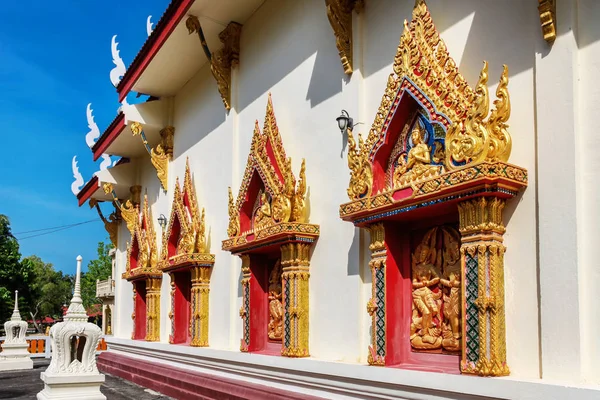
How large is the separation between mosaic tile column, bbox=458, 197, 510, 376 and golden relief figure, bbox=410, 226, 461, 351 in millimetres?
307

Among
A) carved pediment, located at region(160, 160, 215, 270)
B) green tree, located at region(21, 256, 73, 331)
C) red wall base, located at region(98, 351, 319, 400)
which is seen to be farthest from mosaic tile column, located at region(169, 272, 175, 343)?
green tree, located at region(21, 256, 73, 331)

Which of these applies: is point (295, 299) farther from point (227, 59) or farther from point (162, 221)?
point (162, 221)

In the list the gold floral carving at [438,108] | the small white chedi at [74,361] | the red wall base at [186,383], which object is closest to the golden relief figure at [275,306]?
the red wall base at [186,383]

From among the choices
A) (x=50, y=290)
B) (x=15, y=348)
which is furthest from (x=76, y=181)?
(x=50, y=290)

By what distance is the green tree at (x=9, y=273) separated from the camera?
97.0 ft

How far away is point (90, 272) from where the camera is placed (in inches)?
1897

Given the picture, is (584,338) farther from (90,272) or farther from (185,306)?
(90,272)

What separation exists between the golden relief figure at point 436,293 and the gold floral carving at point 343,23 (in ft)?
6.63

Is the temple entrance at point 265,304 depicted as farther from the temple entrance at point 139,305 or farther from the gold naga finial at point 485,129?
the temple entrance at point 139,305

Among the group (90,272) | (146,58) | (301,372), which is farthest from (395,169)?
(90,272)

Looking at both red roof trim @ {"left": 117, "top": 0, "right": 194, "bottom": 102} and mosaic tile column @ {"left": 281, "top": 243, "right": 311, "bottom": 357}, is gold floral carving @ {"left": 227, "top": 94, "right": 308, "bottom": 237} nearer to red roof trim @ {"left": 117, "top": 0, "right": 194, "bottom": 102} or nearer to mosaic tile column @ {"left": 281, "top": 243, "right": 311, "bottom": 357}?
mosaic tile column @ {"left": 281, "top": 243, "right": 311, "bottom": 357}

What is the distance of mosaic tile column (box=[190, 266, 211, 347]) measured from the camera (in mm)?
9384

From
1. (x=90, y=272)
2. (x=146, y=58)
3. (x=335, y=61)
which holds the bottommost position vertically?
(x=90, y=272)

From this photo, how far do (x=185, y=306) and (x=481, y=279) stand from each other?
7.01 metres
